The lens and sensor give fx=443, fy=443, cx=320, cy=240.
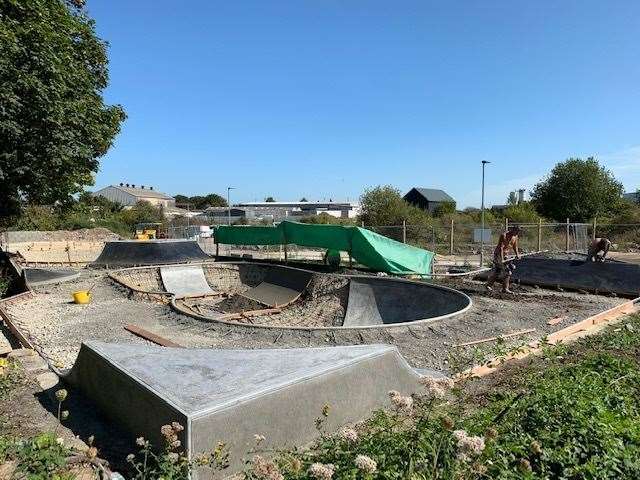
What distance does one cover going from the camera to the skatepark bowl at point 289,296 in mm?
10797

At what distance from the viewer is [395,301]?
37.5 feet

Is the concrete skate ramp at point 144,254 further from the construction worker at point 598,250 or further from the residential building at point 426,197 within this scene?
the residential building at point 426,197

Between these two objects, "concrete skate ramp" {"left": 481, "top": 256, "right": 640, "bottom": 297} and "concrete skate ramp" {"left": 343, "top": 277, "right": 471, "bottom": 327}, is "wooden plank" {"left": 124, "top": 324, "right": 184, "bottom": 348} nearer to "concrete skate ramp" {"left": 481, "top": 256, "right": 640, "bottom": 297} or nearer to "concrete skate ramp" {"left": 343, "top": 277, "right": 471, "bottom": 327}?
"concrete skate ramp" {"left": 343, "top": 277, "right": 471, "bottom": 327}

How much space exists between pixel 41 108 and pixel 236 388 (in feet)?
33.9

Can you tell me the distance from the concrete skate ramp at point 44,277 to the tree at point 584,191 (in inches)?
1507

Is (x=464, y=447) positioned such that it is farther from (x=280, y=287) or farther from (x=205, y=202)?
(x=205, y=202)

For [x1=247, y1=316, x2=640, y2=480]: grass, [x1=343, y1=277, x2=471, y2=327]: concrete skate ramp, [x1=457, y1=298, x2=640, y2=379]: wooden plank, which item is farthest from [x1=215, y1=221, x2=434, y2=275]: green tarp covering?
[x1=247, y1=316, x2=640, y2=480]: grass

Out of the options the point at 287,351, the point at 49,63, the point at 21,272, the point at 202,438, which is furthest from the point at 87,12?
the point at 202,438

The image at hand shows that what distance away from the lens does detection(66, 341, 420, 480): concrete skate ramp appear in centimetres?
316

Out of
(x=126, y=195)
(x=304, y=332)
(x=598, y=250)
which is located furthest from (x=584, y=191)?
(x=126, y=195)

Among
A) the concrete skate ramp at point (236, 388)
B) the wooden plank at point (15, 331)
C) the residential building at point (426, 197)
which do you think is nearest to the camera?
the concrete skate ramp at point (236, 388)

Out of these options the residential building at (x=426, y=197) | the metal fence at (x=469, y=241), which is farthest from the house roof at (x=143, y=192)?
the metal fence at (x=469, y=241)

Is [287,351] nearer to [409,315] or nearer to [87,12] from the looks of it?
[409,315]

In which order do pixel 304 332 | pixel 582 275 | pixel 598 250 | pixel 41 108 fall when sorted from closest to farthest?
1. pixel 304 332
2. pixel 41 108
3. pixel 582 275
4. pixel 598 250
